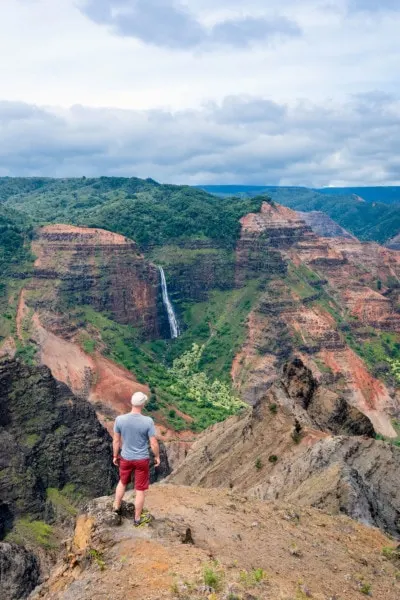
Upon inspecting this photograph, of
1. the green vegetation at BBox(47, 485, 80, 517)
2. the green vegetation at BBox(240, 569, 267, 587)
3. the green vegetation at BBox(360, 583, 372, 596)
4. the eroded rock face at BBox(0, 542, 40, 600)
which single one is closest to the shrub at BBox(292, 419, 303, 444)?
the eroded rock face at BBox(0, 542, 40, 600)

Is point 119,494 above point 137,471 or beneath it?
beneath

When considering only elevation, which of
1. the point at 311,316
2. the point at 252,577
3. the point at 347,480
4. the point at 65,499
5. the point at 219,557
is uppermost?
the point at 252,577

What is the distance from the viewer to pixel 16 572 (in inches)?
1951

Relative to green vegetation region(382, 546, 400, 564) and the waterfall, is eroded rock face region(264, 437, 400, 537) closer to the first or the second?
green vegetation region(382, 546, 400, 564)

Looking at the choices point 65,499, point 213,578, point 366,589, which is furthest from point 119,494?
point 65,499

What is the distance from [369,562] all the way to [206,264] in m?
139

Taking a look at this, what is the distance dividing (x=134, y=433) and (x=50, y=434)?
5612 centimetres

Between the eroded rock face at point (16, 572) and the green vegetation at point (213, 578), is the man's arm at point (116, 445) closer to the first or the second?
the green vegetation at point (213, 578)

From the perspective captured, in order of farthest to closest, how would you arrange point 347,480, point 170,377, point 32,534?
point 170,377
point 32,534
point 347,480

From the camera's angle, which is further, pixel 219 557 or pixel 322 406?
pixel 322 406

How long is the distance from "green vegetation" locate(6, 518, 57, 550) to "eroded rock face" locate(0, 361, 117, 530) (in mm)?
4292

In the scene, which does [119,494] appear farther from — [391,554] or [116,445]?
[391,554]

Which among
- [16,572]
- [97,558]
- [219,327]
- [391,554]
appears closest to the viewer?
[97,558]

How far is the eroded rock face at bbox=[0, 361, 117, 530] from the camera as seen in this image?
232 feet
